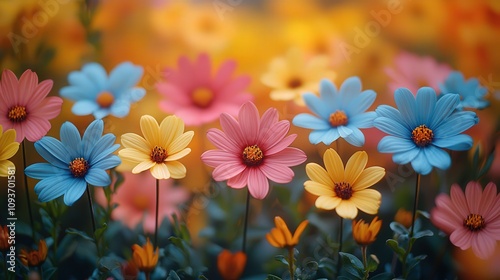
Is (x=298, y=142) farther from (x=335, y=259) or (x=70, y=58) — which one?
(x=70, y=58)

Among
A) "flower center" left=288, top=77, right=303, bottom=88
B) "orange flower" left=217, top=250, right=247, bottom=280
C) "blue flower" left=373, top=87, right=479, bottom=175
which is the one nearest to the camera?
"blue flower" left=373, top=87, right=479, bottom=175

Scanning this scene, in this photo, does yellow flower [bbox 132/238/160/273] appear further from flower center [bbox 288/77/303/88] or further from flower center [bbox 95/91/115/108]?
flower center [bbox 288/77/303/88]

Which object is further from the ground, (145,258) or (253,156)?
(253,156)

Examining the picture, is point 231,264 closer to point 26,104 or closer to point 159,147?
point 159,147

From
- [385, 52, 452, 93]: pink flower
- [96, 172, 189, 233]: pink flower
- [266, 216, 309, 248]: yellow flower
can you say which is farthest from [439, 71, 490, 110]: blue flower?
[96, 172, 189, 233]: pink flower

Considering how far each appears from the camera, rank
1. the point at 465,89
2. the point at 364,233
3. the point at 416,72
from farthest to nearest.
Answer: the point at 416,72 → the point at 465,89 → the point at 364,233

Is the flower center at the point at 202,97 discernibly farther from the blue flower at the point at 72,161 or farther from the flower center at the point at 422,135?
the flower center at the point at 422,135

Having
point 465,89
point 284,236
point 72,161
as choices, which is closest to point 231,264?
point 284,236
